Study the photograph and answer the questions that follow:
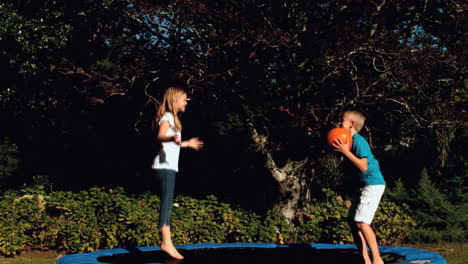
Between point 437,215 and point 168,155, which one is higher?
point 168,155

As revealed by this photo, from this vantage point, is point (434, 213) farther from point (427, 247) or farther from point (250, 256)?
point (250, 256)

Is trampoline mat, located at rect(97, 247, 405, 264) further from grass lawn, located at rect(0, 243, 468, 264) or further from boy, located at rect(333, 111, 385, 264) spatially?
grass lawn, located at rect(0, 243, 468, 264)

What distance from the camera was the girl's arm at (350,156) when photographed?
4.04 meters

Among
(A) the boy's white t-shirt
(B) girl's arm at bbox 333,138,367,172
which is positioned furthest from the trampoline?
(B) girl's arm at bbox 333,138,367,172

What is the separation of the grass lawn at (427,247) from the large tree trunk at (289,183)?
236 centimetres

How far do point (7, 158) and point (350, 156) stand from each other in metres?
10.2

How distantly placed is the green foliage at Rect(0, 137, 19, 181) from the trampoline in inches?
304

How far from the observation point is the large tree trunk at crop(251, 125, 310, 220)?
823 cm

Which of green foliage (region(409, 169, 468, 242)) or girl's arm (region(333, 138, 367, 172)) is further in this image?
green foliage (region(409, 169, 468, 242))

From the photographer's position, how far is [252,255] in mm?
5500

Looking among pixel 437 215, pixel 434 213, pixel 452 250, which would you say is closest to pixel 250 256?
pixel 452 250

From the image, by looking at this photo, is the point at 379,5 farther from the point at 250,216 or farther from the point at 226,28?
the point at 250,216

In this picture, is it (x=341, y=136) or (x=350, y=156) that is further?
(x=341, y=136)

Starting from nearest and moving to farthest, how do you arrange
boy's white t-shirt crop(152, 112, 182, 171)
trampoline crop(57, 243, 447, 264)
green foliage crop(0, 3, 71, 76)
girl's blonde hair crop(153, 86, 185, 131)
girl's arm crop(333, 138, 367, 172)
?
girl's arm crop(333, 138, 367, 172) → boy's white t-shirt crop(152, 112, 182, 171) → girl's blonde hair crop(153, 86, 185, 131) → trampoline crop(57, 243, 447, 264) → green foliage crop(0, 3, 71, 76)
